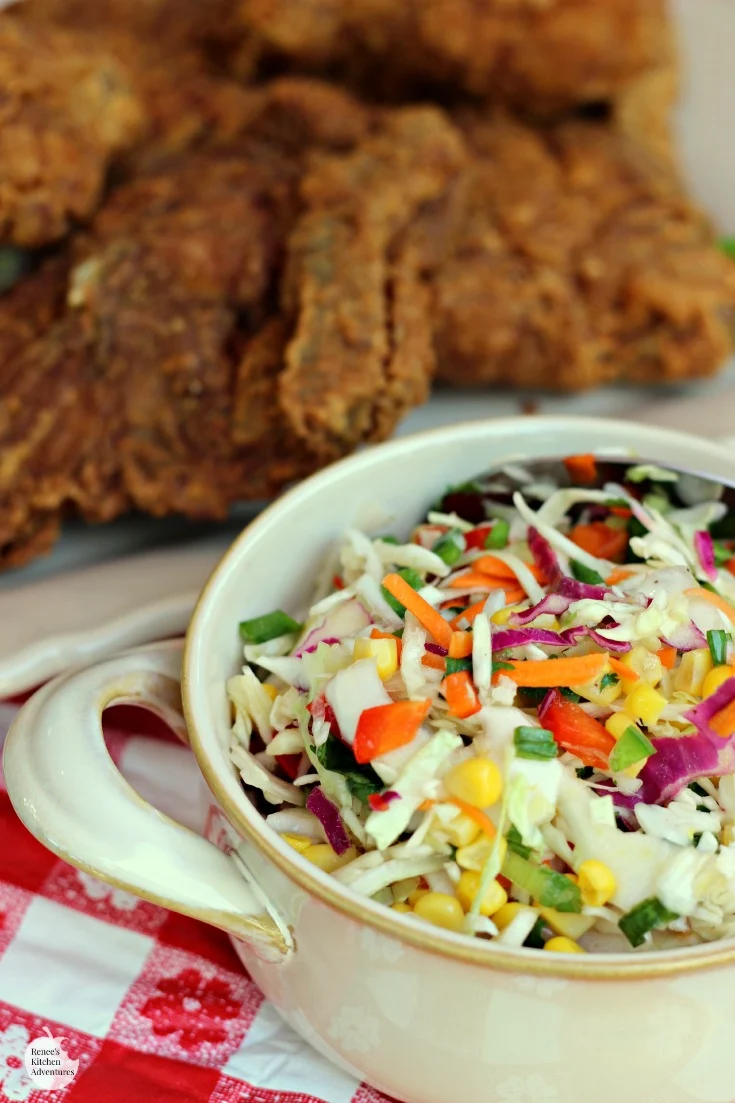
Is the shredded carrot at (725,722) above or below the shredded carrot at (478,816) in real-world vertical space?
above

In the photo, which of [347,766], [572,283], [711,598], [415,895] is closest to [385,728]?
[347,766]

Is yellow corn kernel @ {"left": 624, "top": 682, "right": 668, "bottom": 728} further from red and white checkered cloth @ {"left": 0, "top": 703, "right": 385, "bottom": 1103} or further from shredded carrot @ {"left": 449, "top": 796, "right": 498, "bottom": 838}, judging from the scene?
red and white checkered cloth @ {"left": 0, "top": 703, "right": 385, "bottom": 1103}

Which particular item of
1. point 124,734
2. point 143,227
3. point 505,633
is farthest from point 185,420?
point 505,633

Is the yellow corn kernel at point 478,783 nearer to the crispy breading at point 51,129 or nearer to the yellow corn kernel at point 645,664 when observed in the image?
the yellow corn kernel at point 645,664

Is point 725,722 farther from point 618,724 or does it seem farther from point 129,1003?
point 129,1003

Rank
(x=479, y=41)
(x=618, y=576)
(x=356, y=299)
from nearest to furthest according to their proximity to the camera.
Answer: (x=618, y=576), (x=356, y=299), (x=479, y=41)

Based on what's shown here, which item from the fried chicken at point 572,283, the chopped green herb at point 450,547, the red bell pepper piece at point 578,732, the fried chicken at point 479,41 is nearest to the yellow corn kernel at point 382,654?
the red bell pepper piece at point 578,732
